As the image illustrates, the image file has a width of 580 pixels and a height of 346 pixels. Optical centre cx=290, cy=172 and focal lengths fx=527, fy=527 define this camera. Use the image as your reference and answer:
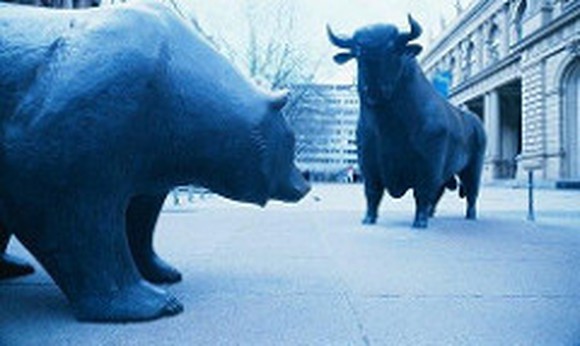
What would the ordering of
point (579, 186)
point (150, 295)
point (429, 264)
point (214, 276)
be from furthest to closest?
point (579, 186) < point (429, 264) < point (214, 276) < point (150, 295)

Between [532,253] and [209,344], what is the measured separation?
3.43 metres

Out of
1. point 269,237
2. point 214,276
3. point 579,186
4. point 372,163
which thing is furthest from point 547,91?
point 214,276

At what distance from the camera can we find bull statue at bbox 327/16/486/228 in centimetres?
617

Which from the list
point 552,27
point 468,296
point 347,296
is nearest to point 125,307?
point 347,296

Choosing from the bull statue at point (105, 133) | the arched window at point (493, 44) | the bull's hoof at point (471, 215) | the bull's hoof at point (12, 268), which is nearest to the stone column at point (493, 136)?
the arched window at point (493, 44)

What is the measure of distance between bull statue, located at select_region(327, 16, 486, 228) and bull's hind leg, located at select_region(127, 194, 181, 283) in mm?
3721

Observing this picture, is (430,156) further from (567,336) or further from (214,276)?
(567,336)

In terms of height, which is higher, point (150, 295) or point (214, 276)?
point (150, 295)

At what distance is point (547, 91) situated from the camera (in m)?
30.8

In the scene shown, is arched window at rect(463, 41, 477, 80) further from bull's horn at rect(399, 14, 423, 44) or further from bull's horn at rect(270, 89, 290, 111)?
bull's horn at rect(270, 89, 290, 111)

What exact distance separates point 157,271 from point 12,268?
3.36 ft

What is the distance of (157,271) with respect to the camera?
3.36 m

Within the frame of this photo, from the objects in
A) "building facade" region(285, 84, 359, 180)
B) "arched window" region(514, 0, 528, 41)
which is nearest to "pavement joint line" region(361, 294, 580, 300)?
"arched window" region(514, 0, 528, 41)

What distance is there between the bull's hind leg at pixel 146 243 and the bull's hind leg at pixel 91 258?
2.40 feet
